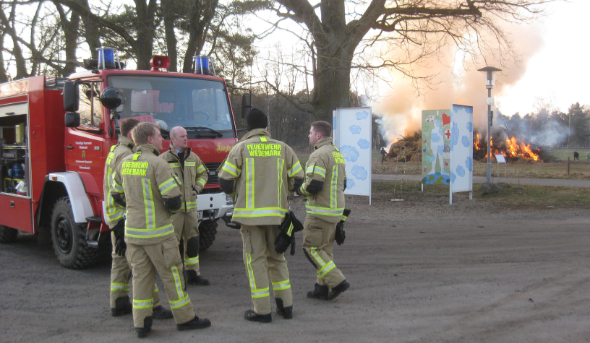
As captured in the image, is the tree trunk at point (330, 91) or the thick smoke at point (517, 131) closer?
the tree trunk at point (330, 91)

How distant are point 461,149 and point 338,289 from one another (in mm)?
9024

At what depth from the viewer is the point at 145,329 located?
4.07 m

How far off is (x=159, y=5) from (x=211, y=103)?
1213cm

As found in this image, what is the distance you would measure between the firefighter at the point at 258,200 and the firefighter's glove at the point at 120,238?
1.07 m

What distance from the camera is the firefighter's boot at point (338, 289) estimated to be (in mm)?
4879

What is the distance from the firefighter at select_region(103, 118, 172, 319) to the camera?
15.1ft

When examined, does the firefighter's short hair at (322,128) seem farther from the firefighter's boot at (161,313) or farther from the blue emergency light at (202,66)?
the blue emergency light at (202,66)

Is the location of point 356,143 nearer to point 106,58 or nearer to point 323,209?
point 106,58

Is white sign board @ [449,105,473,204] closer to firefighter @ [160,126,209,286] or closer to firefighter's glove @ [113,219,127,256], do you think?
firefighter @ [160,126,209,286]

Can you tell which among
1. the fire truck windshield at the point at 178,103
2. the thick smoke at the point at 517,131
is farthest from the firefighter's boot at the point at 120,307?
the thick smoke at the point at 517,131

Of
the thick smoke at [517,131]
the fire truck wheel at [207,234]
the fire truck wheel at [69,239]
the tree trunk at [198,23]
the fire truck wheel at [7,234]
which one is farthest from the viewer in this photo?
the thick smoke at [517,131]

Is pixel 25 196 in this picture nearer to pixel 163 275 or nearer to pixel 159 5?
pixel 163 275

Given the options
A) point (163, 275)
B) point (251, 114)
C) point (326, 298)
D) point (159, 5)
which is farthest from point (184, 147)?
point (159, 5)

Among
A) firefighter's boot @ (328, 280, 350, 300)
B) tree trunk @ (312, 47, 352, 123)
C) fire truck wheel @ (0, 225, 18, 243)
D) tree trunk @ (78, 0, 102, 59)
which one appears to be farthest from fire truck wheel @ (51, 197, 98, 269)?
tree trunk @ (78, 0, 102, 59)
